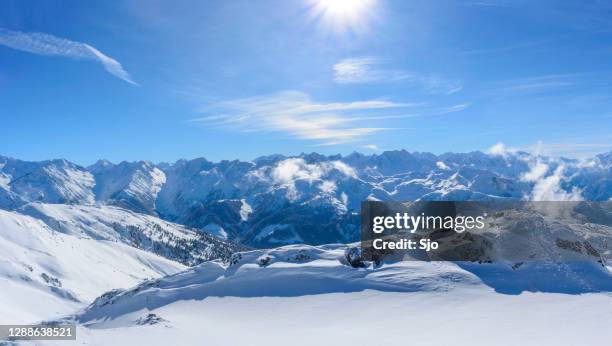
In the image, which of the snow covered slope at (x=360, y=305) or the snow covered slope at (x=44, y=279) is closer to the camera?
the snow covered slope at (x=360, y=305)

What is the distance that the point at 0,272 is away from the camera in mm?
127188

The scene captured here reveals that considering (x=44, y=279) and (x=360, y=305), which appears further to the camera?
(x=44, y=279)

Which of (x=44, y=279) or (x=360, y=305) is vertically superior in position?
(x=360, y=305)

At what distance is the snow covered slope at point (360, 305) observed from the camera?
1649 inches

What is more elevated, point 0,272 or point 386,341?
point 386,341

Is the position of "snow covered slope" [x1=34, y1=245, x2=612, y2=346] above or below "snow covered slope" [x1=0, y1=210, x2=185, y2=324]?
above

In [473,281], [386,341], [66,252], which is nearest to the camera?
[386,341]

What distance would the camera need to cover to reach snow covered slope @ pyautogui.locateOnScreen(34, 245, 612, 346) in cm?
4188

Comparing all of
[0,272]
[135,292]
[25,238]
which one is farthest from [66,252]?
[135,292]

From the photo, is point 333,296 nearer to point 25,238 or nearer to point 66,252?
point 66,252

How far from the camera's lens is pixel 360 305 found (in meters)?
57.8

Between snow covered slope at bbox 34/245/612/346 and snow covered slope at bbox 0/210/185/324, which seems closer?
snow covered slope at bbox 34/245/612/346

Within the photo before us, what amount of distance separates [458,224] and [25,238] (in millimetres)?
184239

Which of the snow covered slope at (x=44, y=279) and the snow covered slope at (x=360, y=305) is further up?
the snow covered slope at (x=360, y=305)
